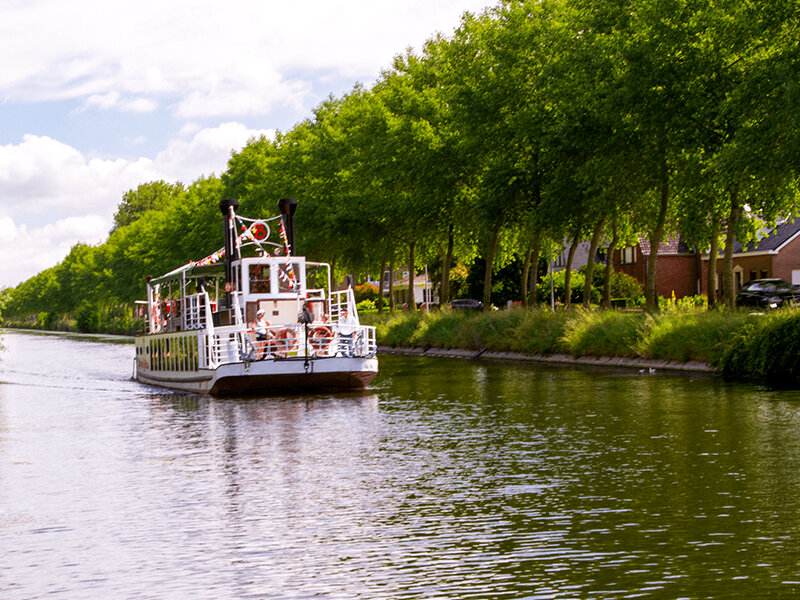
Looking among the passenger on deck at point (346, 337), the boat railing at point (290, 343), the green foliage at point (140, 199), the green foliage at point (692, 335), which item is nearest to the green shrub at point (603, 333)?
the green foliage at point (692, 335)

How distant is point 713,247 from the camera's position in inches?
1735

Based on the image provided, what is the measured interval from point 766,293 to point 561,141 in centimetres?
2183

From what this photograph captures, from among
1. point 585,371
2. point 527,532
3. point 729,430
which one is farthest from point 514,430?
point 585,371

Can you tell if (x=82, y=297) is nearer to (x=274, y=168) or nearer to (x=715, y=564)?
(x=274, y=168)

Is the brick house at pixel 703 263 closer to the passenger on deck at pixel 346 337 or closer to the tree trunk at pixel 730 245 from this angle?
the tree trunk at pixel 730 245

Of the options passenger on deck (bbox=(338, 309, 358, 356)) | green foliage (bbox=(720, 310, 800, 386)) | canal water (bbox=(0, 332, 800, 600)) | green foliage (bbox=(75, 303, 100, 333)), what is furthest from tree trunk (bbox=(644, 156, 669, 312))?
green foliage (bbox=(75, 303, 100, 333))

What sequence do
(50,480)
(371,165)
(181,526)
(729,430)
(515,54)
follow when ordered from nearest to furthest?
1. (181,526)
2. (50,480)
3. (729,430)
4. (515,54)
5. (371,165)

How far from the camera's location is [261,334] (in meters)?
Result: 32.6

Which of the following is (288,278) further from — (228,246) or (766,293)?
(766,293)

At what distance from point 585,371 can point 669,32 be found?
12.3m

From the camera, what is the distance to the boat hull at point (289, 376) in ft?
103

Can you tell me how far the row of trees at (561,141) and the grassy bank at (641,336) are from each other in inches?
140

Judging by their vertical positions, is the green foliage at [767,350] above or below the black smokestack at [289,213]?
below

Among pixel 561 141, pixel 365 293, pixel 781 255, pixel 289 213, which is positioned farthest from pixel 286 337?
pixel 365 293
